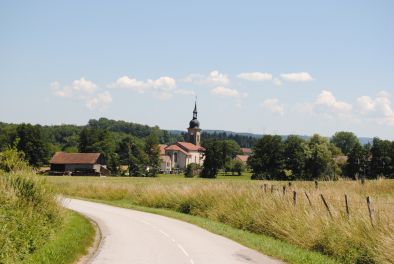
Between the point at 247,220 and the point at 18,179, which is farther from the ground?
the point at 18,179

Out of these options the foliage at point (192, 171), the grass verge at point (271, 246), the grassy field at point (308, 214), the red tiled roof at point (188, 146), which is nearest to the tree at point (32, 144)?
the foliage at point (192, 171)

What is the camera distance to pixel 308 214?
19.8 metres

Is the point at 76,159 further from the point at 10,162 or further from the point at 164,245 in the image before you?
the point at 164,245

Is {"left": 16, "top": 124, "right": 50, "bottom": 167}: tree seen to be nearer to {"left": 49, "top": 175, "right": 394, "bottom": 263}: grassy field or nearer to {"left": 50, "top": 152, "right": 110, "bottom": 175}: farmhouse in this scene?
{"left": 50, "top": 152, "right": 110, "bottom": 175}: farmhouse

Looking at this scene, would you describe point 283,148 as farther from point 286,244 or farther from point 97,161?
point 286,244

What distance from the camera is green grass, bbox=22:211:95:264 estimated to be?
1390 cm

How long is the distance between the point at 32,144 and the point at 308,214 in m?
110

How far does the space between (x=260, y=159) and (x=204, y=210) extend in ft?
258

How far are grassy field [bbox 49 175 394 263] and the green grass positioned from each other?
13.9ft

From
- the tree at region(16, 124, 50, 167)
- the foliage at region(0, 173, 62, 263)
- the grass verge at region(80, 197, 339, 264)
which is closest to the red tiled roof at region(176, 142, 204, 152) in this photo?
the tree at region(16, 124, 50, 167)

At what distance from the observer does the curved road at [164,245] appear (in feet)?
51.6

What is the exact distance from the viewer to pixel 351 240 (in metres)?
16.5

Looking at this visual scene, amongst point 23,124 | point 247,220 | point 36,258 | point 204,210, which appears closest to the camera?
point 36,258

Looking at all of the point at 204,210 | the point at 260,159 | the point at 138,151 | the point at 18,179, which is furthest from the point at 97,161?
the point at 18,179
